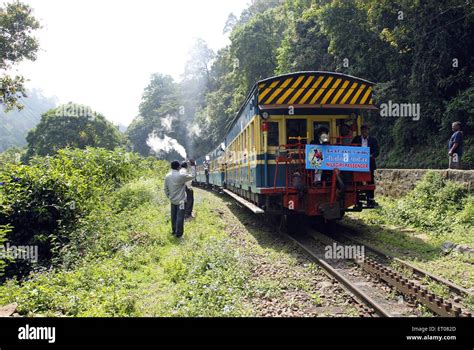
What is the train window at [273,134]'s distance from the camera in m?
8.48

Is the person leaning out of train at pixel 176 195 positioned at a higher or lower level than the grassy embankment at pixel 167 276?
higher

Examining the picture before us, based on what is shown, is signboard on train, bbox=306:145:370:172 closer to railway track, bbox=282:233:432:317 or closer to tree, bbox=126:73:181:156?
railway track, bbox=282:233:432:317

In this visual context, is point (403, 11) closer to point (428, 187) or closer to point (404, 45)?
point (404, 45)

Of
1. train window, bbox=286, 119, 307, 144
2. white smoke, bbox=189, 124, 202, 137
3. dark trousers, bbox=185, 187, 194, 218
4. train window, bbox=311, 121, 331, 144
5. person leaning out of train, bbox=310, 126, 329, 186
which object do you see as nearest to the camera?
person leaning out of train, bbox=310, 126, 329, 186

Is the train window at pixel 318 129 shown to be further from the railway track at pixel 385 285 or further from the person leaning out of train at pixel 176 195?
the person leaning out of train at pixel 176 195

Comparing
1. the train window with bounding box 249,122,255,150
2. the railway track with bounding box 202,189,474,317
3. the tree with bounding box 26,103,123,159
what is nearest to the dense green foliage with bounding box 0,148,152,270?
the train window with bounding box 249,122,255,150

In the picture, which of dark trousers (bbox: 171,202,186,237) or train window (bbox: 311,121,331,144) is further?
dark trousers (bbox: 171,202,186,237)

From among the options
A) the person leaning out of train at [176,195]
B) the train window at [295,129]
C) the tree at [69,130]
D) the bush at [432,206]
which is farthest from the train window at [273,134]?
the tree at [69,130]

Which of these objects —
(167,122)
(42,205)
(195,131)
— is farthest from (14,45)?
(167,122)

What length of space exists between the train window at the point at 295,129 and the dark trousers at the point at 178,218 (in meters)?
2.65

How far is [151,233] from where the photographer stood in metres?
8.71

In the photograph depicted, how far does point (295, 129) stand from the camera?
8.61 meters

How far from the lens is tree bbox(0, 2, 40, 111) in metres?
18.4

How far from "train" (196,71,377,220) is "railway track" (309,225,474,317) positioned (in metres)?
1.18
